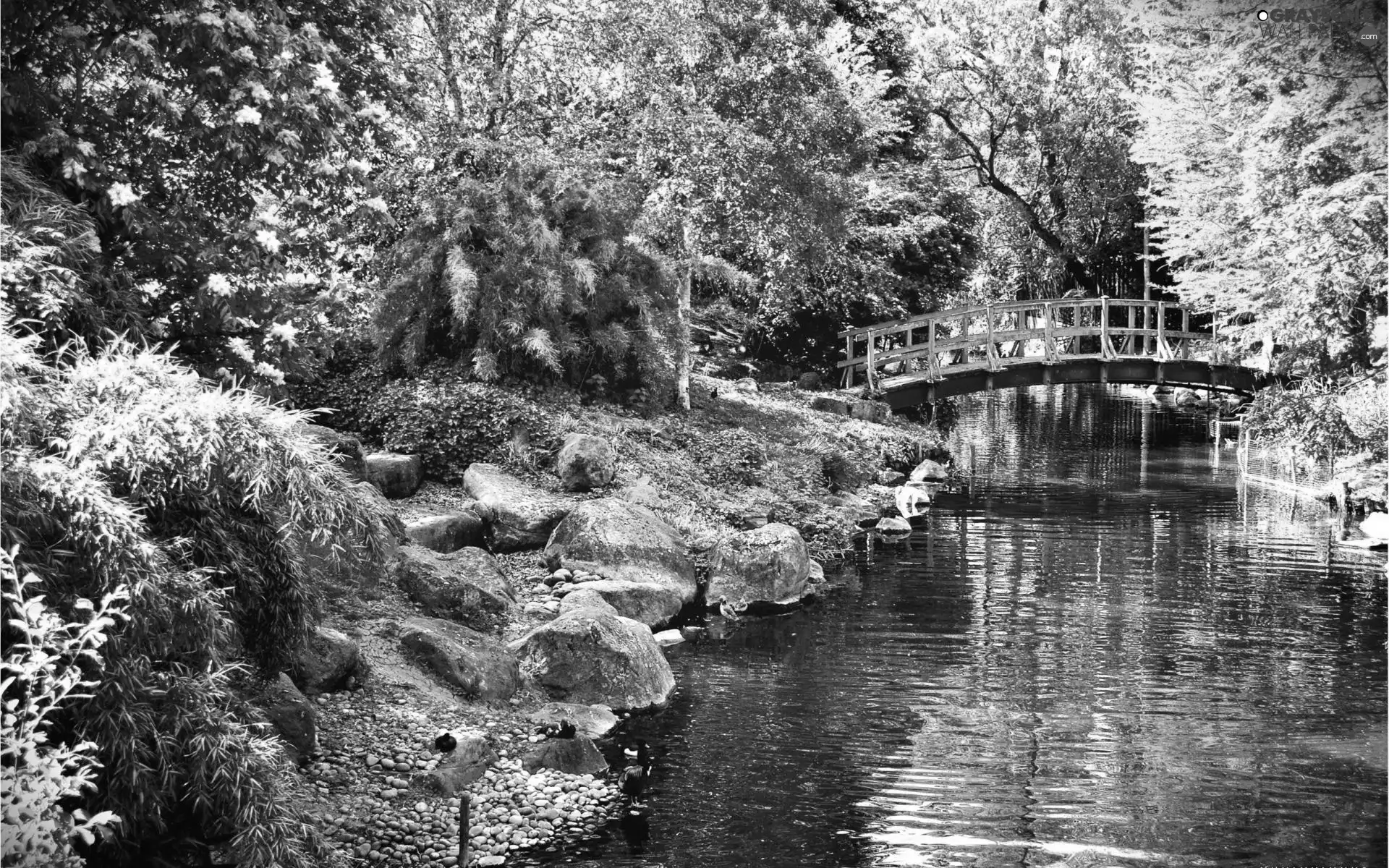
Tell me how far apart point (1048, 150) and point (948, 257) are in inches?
Result: 262

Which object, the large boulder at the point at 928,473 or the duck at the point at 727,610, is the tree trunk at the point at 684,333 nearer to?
the large boulder at the point at 928,473

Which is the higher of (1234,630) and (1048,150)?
(1048,150)

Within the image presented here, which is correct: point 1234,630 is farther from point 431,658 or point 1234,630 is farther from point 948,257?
point 948,257

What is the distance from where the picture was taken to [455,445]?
14.4 metres

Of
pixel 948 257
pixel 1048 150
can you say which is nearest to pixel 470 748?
pixel 948 257

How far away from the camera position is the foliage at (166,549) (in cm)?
497

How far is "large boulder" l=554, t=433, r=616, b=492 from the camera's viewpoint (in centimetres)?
1402

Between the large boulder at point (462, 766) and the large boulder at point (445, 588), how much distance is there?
228cm

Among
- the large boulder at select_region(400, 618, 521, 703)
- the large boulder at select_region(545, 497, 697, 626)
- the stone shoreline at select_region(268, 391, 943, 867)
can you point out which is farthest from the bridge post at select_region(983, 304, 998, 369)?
the large boulder at select_region(400, 618, 521, 703)

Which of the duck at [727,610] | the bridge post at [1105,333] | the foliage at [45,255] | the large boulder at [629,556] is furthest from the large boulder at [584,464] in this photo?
the bridge post at [1105,333]

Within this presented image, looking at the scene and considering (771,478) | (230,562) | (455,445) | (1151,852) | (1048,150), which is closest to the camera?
(230,562)

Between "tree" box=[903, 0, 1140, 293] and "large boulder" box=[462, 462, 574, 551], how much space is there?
18.3 meters

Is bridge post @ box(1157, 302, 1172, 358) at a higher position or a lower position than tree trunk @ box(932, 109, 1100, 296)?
lower

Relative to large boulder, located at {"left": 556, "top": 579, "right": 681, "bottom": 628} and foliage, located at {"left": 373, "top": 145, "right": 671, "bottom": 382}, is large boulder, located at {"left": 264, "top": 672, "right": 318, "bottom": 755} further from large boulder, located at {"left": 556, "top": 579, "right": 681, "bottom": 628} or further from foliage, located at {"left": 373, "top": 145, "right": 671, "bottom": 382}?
foliage, located at {"left": 373, "top": 145, "right": 671, "bottom": 382}
